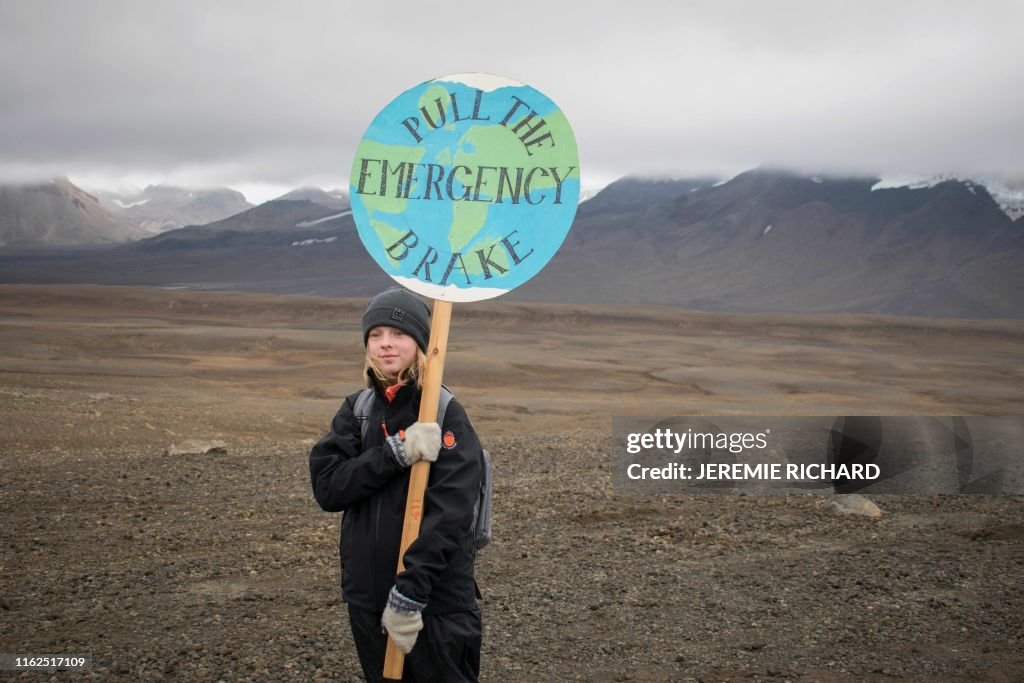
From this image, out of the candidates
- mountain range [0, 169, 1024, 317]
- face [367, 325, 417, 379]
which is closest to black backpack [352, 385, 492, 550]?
face [367, 325, 417, 379]

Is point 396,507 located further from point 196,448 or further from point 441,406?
point 196,448

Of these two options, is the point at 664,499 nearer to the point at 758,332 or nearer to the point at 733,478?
the point at 733,478

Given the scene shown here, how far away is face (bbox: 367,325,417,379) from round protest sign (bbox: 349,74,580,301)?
0.26 meters

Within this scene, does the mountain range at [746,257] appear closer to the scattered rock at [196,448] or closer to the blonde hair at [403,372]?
the scattered rock at [196,448]

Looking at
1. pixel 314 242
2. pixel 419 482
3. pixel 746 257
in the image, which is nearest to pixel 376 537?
pixel 419 482

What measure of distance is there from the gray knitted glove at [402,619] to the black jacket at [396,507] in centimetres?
3

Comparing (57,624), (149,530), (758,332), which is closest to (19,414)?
(149,530)

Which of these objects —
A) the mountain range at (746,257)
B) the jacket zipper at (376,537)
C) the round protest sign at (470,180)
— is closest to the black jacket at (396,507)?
the jacket zipper at (376,537)

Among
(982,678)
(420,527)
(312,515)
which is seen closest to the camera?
(420,527)

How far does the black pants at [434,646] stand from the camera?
9.64 feet

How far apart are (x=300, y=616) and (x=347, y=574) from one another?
8.84 ft

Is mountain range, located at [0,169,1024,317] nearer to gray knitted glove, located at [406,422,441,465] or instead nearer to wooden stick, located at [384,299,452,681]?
wooden stick, located at [384,299,452,681]

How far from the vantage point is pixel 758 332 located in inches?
2282

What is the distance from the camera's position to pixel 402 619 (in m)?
2.82
